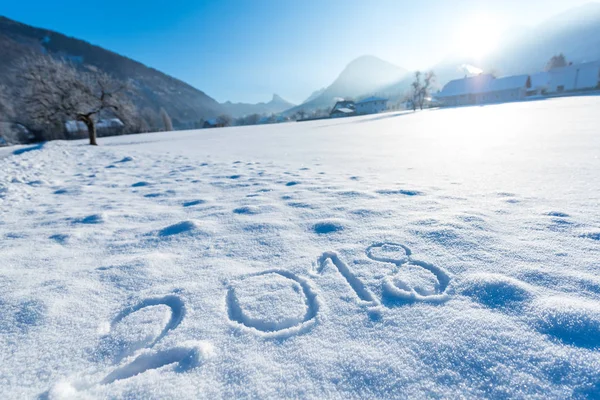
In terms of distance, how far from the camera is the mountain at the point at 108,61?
72.8 meters

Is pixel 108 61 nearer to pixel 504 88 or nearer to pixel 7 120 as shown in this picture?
pixel 7 120

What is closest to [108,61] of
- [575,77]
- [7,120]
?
[7,120]

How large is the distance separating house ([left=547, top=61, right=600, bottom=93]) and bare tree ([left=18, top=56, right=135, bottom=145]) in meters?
55.8

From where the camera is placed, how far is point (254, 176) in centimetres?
411

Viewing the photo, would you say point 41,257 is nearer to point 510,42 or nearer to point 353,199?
point 353,199

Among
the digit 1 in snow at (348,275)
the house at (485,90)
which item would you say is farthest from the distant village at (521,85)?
the digit 1 in snow at (348,275)

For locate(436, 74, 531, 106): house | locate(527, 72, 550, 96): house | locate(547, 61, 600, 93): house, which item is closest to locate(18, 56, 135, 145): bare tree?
locate(436, 74, 531, 106): house

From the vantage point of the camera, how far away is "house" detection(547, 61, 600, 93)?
37.7 meters

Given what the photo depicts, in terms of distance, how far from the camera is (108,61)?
8150cm

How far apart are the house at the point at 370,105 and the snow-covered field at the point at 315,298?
6403 centimetres

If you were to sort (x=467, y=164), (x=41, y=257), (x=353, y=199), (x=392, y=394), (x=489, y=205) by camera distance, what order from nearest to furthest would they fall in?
(x=392, y=394) → (x=41, y=257) → (x=489, y=205) → (x=353, y=199) → (x=467, y=164)

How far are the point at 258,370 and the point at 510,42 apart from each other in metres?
204

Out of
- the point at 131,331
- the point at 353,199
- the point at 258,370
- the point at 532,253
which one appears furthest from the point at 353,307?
the point at 353,199

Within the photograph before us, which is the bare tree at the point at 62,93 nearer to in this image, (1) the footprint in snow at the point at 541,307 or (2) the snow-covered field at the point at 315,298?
(2) the snow-covered field at the point at 315,298
